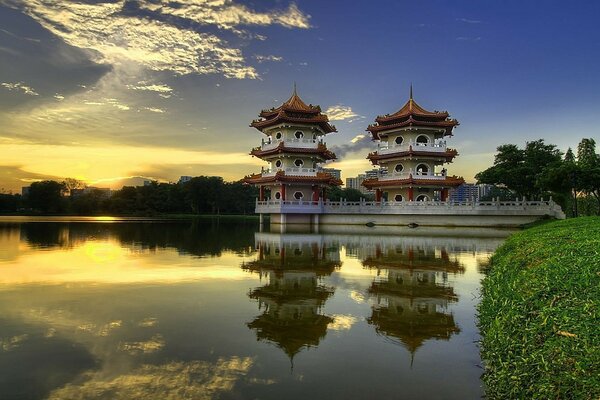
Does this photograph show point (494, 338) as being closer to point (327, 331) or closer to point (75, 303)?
point (327, 331)

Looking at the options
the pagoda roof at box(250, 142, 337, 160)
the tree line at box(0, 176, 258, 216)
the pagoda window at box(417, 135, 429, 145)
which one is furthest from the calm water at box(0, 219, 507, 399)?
the tree line at box(0, 176, 258, 216)

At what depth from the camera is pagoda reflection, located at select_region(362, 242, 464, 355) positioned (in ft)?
26.7

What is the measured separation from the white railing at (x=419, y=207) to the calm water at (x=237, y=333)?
95.1ft

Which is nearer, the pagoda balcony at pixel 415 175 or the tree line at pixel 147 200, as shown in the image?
the pagoda balcony at pixel 415 175

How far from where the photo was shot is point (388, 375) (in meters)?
6.01

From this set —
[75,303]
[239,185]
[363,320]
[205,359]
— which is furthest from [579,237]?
[239,185]

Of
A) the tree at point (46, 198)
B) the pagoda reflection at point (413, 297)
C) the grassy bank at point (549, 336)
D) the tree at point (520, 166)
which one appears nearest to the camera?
the grassy bank at point (549, 336)

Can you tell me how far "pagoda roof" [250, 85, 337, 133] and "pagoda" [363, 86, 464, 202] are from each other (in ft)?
20.9

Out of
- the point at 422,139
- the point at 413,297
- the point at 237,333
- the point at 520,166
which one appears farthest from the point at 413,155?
the point at 237,333

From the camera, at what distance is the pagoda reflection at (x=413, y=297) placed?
8.12 meters

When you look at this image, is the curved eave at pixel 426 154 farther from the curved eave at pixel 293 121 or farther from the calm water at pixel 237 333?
the calm water at pixel 237 333

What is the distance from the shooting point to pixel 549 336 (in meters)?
4.80

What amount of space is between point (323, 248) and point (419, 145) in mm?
29197

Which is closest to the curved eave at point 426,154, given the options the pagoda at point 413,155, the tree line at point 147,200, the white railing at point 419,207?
the pagoda at point 413,155
